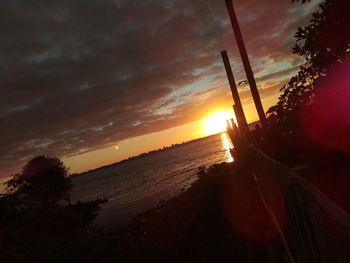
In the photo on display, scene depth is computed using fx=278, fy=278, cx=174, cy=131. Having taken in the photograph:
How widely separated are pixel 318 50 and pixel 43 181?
165ft

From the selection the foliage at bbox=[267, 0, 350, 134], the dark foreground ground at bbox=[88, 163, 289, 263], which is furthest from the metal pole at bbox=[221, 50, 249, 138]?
the foliage at bbox=[267, 0, 350, 134]

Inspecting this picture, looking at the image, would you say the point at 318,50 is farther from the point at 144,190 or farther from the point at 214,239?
the point at 144,190

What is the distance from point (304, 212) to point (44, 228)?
3261 cm

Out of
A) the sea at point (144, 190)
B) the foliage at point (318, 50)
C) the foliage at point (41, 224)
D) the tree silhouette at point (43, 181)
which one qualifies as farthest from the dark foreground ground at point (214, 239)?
the tree silhouette at point (43, 181)

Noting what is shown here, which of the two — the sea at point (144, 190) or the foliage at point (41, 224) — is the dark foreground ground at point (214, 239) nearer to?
the foliage at point (41, 224)

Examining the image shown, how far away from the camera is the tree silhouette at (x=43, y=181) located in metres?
45.1

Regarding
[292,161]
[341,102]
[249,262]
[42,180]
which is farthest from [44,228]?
[341,102]

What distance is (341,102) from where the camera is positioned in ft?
16.2

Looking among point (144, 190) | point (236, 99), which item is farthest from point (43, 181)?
point (236, 99)

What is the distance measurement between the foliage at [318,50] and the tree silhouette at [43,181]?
4517cm

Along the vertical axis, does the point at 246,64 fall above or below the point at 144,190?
above

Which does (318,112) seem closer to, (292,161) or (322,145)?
(322,145)

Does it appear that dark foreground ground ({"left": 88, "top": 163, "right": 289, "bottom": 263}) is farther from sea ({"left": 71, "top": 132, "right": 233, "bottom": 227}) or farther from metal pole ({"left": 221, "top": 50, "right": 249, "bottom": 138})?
sea ({"left": 71, "top": 132, "right": 233, "bottom": 227})

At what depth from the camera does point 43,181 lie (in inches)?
1877
